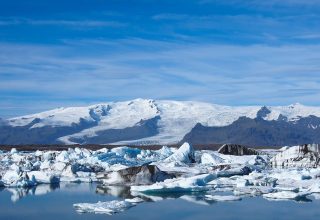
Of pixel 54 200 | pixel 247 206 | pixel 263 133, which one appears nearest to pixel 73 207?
pixel 54 200

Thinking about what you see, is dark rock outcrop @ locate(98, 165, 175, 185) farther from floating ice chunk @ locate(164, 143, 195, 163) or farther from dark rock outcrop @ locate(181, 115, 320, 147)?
dark rock outcrop @ locate(181, 115, 320, 147)

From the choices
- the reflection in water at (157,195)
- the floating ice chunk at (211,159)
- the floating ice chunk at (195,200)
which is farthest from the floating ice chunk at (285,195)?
the floating ice chunk at (211,159)

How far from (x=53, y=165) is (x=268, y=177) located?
9333 millimetres

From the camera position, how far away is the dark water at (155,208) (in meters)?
14.2

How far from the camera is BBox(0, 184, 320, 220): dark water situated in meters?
14.2

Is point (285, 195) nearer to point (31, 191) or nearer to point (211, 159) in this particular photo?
point (31, 191)

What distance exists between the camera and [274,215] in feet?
47.3

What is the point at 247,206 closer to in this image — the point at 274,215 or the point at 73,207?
the point at 274,215

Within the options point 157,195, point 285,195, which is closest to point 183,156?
point 157,195

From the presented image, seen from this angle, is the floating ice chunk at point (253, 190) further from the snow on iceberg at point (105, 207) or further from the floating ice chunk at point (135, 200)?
the snow on iceberg at point (105, 207)

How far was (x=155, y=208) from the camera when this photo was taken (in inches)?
608

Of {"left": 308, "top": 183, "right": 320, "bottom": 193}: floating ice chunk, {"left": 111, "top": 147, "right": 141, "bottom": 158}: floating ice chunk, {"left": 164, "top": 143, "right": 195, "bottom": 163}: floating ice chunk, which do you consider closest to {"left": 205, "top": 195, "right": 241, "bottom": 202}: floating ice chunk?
{"left": 308, "top": 183, "right": 320, "bottom": 193}: floating ice chunk

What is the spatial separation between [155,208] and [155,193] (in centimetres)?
279

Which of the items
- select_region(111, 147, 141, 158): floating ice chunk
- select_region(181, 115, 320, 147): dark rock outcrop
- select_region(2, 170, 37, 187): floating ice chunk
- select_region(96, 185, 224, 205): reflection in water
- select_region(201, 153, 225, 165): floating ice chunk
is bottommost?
select_region(96, 185, 224, 205): reflection in water
